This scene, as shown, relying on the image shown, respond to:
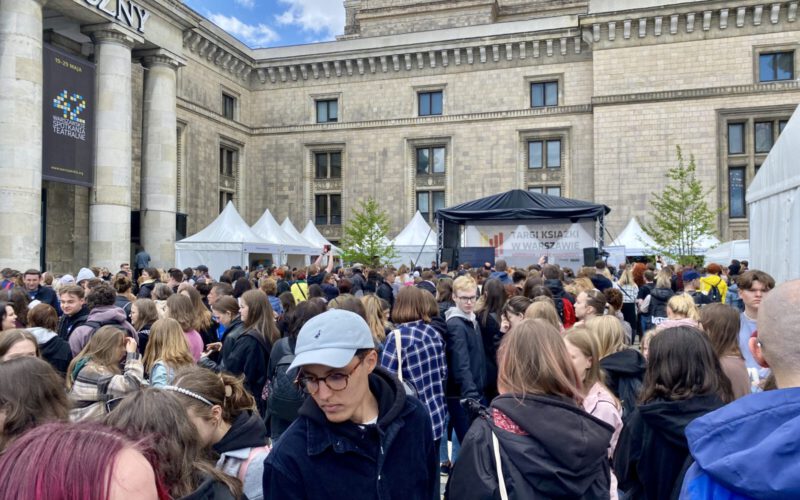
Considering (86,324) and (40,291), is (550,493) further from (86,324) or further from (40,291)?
(40,291)

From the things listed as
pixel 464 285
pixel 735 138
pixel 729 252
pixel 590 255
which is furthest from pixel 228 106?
pixel 464 285

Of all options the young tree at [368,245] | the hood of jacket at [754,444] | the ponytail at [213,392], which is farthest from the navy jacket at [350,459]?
the young tree at [368,245]

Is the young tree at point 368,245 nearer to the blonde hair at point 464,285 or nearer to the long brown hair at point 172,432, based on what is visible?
the blonde hair at point 464,285

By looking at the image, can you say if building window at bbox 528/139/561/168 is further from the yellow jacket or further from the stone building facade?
the yellow jacket

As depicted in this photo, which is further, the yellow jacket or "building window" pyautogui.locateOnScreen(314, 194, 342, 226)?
"building window" pyautogui.locateOnScreen(314, 194, 342, 226)

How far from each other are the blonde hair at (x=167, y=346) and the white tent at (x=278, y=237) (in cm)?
1752

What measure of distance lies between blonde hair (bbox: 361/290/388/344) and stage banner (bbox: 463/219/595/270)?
11.6m

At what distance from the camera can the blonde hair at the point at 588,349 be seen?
3639 mm

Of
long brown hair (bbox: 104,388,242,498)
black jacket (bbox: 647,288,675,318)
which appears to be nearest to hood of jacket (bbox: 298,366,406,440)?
long brown hair (bbox: 104,388,242,498)

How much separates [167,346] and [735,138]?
2933 centimetres

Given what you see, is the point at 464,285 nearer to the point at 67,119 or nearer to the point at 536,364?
the point at 536,364

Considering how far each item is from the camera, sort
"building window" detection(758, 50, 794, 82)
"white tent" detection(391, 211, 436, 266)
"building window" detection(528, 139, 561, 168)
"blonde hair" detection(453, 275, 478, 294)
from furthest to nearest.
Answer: "building window" detection(528, 139, 561, 168)
"building window" detection(758, 50, 794, 82)
"white tent" detection(391, 211, 436, 266)
"blonde hair" detection(453, 275, 478, 294)

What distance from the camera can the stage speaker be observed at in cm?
1504

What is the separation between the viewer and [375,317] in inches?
210
